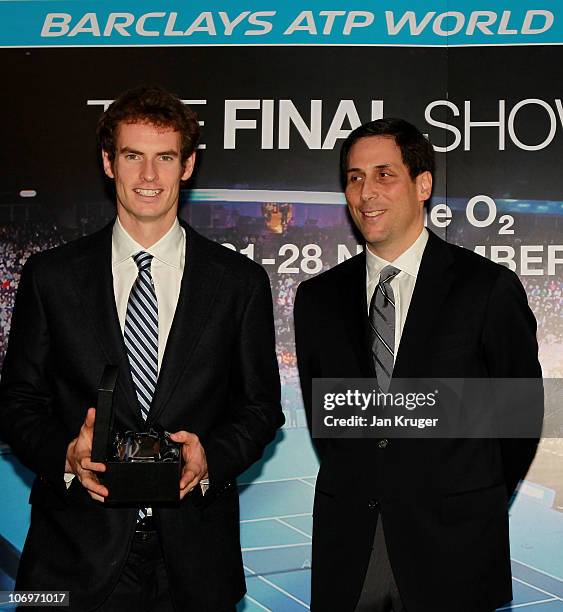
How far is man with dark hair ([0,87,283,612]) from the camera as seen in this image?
7.59ft

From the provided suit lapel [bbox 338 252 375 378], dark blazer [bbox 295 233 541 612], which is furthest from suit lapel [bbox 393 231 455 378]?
suit lapel [bbox 338 252 375 378]

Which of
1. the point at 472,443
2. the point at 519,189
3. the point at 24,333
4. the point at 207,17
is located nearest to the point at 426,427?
the point at 472,443

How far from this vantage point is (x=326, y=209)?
12.8ft

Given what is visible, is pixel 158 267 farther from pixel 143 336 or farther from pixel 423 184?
pixel 423 184

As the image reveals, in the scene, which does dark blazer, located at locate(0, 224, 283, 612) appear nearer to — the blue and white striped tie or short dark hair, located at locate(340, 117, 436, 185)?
the blue and white striped tie

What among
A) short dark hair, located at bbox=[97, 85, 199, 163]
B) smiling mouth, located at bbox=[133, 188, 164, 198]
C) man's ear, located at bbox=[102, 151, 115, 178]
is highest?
short dark hair, located at bbox=[97, 85, 199, 163]

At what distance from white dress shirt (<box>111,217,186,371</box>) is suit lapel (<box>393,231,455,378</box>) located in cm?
76

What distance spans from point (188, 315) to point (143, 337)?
0.15 meters

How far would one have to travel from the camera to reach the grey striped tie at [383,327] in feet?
8.96

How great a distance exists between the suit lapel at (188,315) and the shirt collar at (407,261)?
0.64 m

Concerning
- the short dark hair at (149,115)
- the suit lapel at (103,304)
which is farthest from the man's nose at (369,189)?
the suit lapel at (103,304)

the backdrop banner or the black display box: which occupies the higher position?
the backdrop banner

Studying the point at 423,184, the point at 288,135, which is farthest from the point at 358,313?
the point at 288,135

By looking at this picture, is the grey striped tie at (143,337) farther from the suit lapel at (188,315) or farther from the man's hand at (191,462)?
the man's hand at (191,462)
